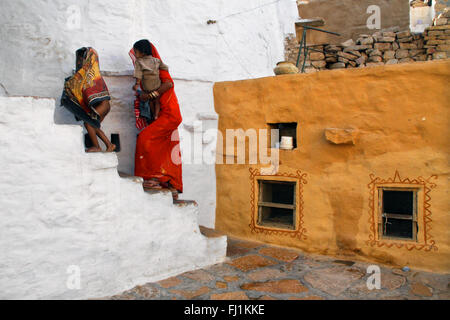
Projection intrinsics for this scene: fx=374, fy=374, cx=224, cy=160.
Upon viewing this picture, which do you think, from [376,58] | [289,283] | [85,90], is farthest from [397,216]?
[376,58]

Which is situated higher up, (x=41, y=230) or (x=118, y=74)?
(x=118, y=74)

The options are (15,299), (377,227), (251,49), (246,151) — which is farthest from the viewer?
(251,49)

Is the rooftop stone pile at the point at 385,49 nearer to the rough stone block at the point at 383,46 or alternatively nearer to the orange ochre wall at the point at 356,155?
the rough stone block at the point at 383,46

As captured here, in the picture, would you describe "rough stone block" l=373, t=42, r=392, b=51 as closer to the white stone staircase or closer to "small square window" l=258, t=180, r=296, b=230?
"small square window" l=258, t=180, r=296, b=230

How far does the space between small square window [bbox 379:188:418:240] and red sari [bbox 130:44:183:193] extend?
2.34 m

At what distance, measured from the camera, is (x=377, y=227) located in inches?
163

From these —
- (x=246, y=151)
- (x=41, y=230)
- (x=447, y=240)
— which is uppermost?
(x=246, y=151)

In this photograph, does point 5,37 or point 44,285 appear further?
point 5,37

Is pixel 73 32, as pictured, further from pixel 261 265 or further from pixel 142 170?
pixel 261 265

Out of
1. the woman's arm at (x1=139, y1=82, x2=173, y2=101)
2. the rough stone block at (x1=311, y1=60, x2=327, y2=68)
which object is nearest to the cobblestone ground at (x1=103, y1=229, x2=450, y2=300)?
the woman's arm at (x1=139, y1=82, x2=173, y2=101)

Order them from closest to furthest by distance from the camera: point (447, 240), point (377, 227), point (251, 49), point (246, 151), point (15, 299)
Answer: point (15, 299), point (447, 240), point (377, 227), point (246, 151), point (251, 49)

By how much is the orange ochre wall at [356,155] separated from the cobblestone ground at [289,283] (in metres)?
0.24

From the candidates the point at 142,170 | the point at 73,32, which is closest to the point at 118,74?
the point at 73,32

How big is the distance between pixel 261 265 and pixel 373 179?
156 centimetres
